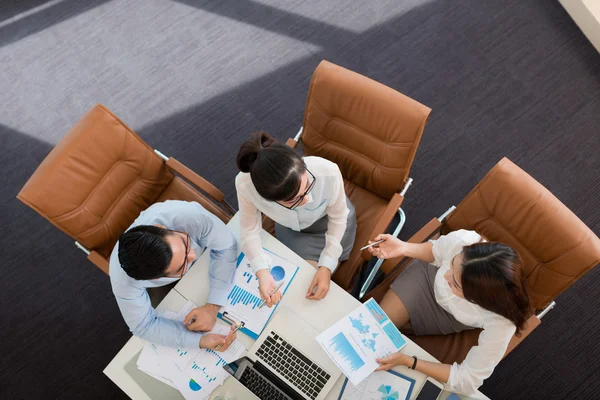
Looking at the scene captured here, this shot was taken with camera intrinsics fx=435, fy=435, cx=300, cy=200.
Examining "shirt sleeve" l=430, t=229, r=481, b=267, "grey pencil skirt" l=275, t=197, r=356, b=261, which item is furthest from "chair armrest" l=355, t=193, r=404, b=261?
"shirt sleeve" l=430, t=229, r=481, b=267

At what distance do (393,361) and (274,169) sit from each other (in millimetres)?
814

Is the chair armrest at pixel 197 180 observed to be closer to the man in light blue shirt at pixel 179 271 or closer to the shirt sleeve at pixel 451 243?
the man in light blue shirt at pixel 179 271

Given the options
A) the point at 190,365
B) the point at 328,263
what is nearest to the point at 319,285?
the point at 328,263

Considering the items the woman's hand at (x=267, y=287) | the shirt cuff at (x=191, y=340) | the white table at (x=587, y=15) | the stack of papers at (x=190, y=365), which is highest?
the white table at (x=587, y=15)

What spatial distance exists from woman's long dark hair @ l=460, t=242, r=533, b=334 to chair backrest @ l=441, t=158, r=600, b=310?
0.79 ft

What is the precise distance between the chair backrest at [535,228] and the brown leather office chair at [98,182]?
1.18 metres

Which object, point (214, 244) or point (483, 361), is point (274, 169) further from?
point (483, 361)

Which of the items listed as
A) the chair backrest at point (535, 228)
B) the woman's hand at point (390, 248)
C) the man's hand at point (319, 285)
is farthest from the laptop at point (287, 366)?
the chair backrest at point (535, 228)

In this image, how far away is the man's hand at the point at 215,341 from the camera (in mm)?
1658

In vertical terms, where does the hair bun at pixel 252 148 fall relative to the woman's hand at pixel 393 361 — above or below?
above

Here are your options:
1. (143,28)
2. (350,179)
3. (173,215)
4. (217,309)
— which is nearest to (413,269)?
(350,179)

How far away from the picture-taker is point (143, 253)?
1.46 m

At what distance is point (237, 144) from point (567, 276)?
2.01 meters

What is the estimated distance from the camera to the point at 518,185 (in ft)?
5.25
